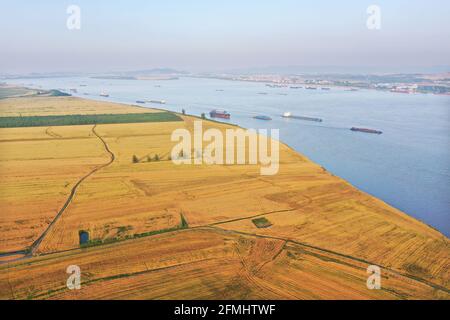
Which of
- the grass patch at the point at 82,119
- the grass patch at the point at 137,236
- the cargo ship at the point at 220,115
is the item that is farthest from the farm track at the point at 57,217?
the cargo ship at the point at 220,115

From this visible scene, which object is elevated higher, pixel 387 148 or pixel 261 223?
pixel 387 148

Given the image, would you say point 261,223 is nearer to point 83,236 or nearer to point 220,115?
point 83,236

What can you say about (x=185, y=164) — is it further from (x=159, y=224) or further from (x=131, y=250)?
(x=131, y=250)

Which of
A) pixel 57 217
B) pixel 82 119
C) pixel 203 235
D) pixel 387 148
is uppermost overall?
pixel 82 119

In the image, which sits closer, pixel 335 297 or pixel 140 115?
pixel 335 297

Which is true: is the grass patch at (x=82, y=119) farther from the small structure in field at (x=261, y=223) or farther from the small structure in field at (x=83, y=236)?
the small structure in field at (x=261, y=223)

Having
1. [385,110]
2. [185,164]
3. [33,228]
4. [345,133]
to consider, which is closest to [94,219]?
[33,228]

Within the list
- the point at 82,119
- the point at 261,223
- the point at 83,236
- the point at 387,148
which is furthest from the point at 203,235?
the point at 82,119

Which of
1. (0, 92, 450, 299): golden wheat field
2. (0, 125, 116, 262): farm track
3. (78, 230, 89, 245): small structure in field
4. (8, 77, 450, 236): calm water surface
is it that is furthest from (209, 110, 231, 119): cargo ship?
(78, 230, 89, 245): small structure in field
